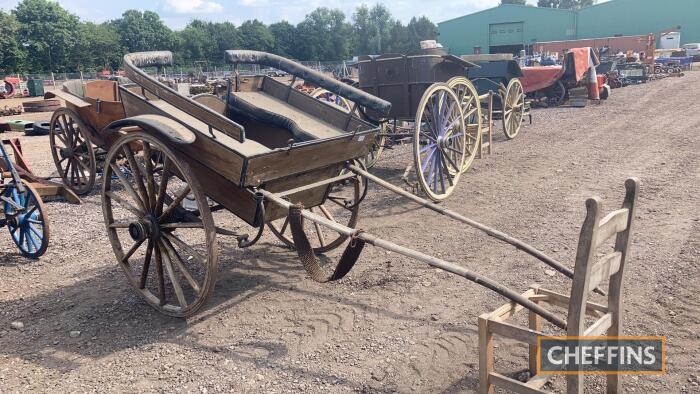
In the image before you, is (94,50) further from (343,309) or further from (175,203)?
(343,309)

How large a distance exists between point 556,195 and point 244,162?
478 cm

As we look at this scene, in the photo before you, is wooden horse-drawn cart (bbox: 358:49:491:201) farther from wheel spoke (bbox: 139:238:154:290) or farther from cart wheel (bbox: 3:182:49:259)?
cart wheel (bbox: 3:182:49:259)

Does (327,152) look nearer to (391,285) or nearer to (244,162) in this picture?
(244,162)

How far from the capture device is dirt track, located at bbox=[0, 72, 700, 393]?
3.19 metres

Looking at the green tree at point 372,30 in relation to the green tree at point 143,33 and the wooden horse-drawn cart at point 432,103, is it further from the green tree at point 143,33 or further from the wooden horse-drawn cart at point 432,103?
the wooden horse-drawn cart at point 432,103

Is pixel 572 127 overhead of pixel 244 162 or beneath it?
beneath

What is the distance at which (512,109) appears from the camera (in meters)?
11.1

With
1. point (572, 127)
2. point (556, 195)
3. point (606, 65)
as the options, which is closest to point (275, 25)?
point (606, 65)

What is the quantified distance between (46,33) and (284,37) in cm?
3509

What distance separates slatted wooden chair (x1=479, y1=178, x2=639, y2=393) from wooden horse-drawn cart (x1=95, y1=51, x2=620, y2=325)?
→ 20 centimetres

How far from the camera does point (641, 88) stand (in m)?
20.7

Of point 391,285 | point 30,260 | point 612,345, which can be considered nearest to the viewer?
point 612,345

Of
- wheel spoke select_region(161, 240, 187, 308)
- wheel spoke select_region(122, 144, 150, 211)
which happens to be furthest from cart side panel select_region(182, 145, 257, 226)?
wheel spoke select_region(161, 240, 187, 308)

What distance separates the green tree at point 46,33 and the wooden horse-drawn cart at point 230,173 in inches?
2139
